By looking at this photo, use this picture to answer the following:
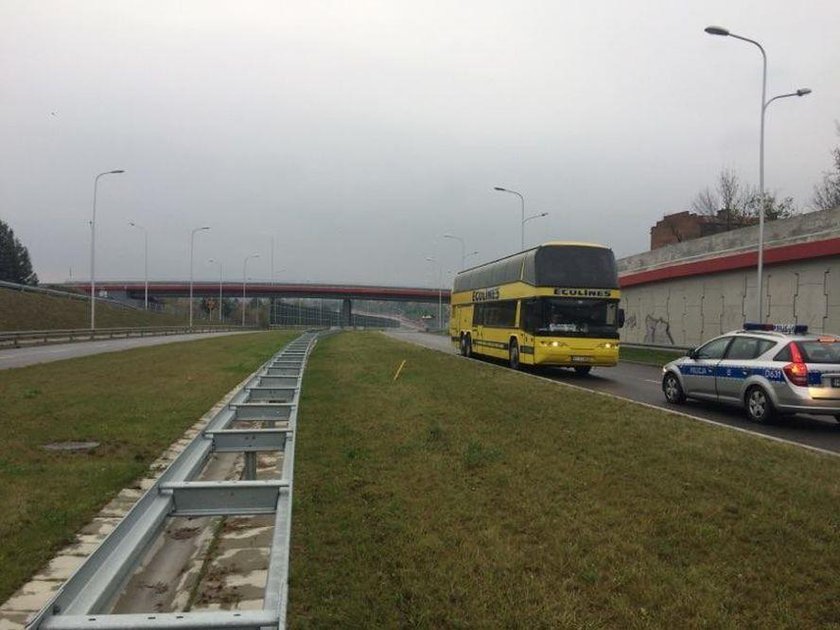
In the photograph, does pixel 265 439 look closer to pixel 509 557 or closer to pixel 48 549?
pixel 48 549

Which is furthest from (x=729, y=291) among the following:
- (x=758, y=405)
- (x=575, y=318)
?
(x=758, y=405)

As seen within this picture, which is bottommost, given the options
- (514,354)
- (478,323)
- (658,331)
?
(514,354)

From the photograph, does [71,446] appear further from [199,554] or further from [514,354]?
[514,354]

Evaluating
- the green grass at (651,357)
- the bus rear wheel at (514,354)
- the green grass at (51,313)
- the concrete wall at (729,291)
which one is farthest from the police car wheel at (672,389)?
the green grass at (51,313)

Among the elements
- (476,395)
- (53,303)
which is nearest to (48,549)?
(476,395)

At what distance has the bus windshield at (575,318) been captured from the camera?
21.2 metres

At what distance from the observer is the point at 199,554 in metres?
5.74

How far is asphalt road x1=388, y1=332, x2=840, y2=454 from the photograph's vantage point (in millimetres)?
11109

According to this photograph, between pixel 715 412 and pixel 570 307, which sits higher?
pixel 570 307

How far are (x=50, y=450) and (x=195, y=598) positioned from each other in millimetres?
5122

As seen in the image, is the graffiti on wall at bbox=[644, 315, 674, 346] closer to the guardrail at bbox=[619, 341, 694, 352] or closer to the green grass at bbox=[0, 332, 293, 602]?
the guardrail at bbox=[619, 341, 694, 352]

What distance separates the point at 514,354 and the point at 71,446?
16.4m

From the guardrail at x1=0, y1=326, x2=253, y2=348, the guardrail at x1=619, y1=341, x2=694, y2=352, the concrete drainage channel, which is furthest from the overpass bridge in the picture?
the concrete drainage channel

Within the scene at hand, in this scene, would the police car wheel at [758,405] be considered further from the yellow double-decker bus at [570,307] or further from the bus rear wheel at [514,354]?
the bus rear wheel at [514,354]
